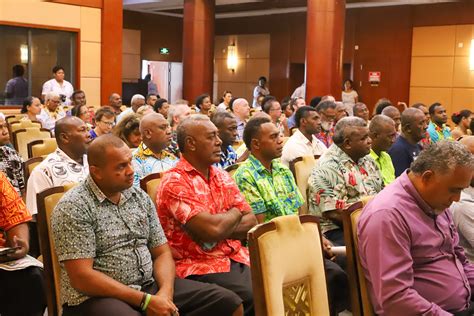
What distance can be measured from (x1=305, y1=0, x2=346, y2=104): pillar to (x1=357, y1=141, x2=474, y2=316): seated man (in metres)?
9.83

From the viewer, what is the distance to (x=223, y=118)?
5.20m

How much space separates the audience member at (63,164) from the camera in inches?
156

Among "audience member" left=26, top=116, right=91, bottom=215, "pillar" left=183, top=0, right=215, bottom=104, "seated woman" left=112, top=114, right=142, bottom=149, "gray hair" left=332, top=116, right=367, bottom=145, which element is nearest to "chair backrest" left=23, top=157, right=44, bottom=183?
"audience member" left=26, top=116, right=91, bottom=215

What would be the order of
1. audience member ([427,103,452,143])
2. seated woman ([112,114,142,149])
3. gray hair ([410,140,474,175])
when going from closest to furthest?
gray hair ([410,140,474,175]) < seated woman ([112,114,142,149]) < audience member ([427,103,452,143])

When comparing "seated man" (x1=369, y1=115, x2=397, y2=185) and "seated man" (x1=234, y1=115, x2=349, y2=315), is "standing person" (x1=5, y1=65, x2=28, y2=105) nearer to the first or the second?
"seated man" (x1=369, y1=115, x2=397, y2=185)

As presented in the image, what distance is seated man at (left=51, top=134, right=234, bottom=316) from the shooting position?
8.64 ft

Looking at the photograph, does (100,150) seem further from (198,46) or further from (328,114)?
(198,46)

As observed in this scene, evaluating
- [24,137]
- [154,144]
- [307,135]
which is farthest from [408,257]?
[24,137]

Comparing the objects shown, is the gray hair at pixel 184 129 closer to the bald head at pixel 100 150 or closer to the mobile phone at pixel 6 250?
the bald head at pixel 100 150

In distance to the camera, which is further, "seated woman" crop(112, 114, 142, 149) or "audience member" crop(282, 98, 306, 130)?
"audience member" crop(282, 98, 306, 130)

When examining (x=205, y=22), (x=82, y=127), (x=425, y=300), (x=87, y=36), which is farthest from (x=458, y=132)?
(x=205, y=22)

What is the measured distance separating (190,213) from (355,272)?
33.5 inches

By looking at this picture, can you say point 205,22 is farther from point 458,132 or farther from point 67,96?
point 458,132

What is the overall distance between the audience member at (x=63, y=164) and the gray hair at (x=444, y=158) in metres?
2.35
